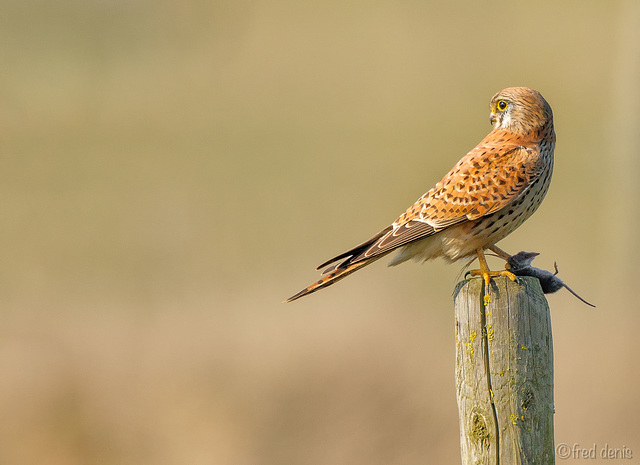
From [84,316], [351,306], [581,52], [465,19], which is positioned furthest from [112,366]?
[465,19]

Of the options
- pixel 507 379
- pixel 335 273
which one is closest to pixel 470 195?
pixel 335 273

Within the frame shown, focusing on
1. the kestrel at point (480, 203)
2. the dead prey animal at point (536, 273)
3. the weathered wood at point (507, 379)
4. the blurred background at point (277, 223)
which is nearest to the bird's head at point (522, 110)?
the kestrel at point (480, 203)

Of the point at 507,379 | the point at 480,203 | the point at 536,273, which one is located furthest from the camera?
the point at 480,203

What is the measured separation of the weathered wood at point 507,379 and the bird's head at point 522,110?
1.85 metres

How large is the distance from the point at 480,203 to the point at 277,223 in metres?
9.91

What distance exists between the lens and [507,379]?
345 cm

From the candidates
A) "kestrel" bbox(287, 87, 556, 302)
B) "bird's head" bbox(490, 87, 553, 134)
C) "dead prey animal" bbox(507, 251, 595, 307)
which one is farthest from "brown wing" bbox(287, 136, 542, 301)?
"dead prey animal" bbox(507, 251, 595, 307)

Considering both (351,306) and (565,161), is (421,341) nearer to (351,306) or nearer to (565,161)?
(351,306)

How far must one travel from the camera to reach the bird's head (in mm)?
5105

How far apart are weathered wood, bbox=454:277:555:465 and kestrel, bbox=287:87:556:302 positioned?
3.66 ft

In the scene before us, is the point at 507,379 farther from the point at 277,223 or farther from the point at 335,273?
the point at 277,223

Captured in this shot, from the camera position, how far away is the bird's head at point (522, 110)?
201 inches

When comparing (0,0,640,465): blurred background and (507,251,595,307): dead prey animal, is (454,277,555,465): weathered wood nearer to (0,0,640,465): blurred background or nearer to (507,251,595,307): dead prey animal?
(507,251,595,307): dead prey animal

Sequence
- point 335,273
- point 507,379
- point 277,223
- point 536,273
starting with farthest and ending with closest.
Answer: point 277,223 < point 335,273 < point 536,273 < point 507,379
